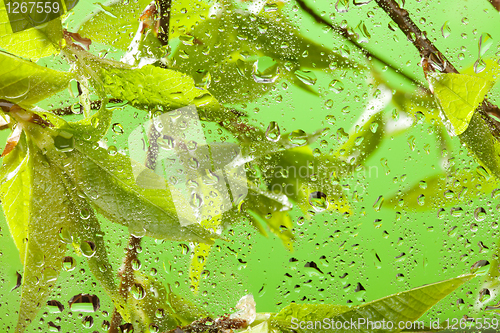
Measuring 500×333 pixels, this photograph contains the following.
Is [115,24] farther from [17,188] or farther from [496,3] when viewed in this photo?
[496,3]

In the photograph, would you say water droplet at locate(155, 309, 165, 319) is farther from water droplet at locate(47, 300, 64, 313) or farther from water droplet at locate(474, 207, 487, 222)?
water droplet at locate(474, 207, 487, 222)

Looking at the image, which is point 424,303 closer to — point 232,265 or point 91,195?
point 232,265

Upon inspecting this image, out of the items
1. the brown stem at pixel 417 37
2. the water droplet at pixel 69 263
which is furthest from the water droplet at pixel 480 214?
the water droplet at pixel 69 263

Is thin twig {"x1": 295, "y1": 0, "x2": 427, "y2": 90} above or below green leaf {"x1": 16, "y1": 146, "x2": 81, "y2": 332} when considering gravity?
above

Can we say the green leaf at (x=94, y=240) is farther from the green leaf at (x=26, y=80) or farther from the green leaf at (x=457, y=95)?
the green leaf at (x=457, y=95)

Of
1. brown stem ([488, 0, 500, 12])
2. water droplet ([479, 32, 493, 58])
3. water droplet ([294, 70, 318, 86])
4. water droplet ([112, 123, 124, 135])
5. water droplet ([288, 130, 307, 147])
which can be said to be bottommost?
water droplet ([112, 123, 124, 135])

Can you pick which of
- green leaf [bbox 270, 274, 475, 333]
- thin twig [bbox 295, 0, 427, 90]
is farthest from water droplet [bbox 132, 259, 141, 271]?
thin twig [bbox 295, 0, 427, 90]
